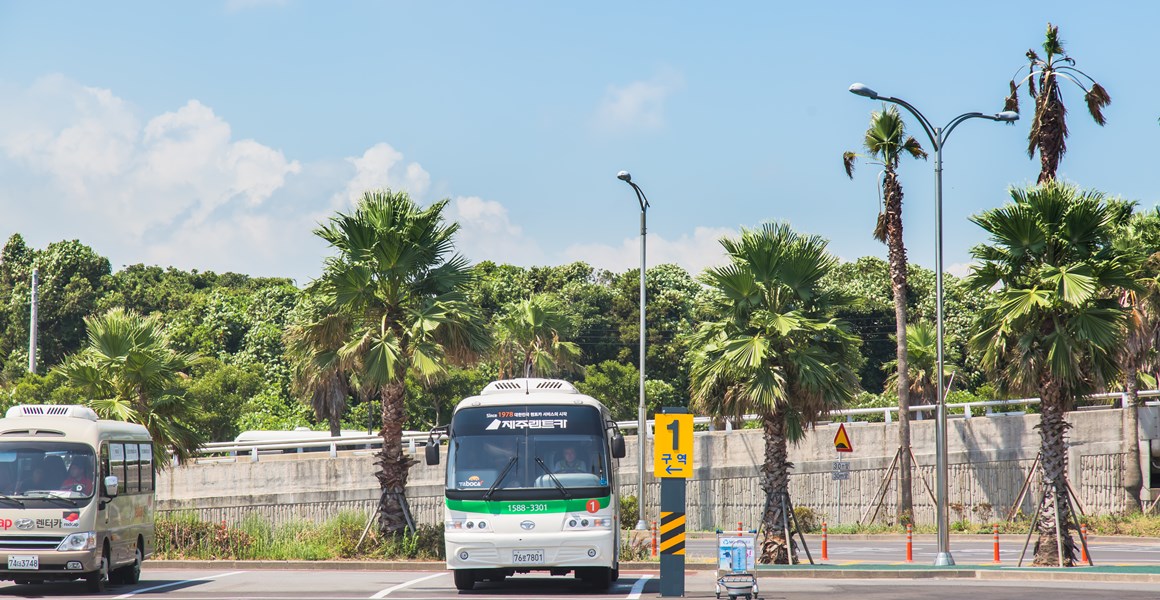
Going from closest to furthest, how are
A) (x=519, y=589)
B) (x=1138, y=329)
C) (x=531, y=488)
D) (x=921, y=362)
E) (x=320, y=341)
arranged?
(x=531, y=488), (x=519, y=589), (x=320, y=341), (x=1138, y=329), (x=921, y=362)

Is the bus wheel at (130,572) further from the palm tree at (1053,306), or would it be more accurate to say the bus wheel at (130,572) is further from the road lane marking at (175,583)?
the palm tree at (1053,306)

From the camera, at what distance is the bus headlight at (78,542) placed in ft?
59.8

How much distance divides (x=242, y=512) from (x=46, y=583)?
17.3m

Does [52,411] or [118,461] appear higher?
[52,411]

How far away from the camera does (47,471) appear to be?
18.7 meters

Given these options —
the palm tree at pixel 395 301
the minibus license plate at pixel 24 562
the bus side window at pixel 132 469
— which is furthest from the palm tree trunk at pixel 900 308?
the minibus license plate at pixel 24 562

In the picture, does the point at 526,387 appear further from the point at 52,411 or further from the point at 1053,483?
the point at 1053,483

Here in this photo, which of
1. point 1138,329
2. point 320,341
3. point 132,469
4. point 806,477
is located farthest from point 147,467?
point 1138,329

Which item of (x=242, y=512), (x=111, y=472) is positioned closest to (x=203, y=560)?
(x=111, y=472)

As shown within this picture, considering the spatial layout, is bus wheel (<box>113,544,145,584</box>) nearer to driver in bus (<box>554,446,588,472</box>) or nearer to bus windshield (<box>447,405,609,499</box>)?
bus windshield (<box>447,405,609,499</box>)

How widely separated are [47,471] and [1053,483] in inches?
696

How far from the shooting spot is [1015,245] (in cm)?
2428

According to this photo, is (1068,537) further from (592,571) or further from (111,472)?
(111,472)

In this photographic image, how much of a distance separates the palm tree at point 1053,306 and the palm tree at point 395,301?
1082cm
